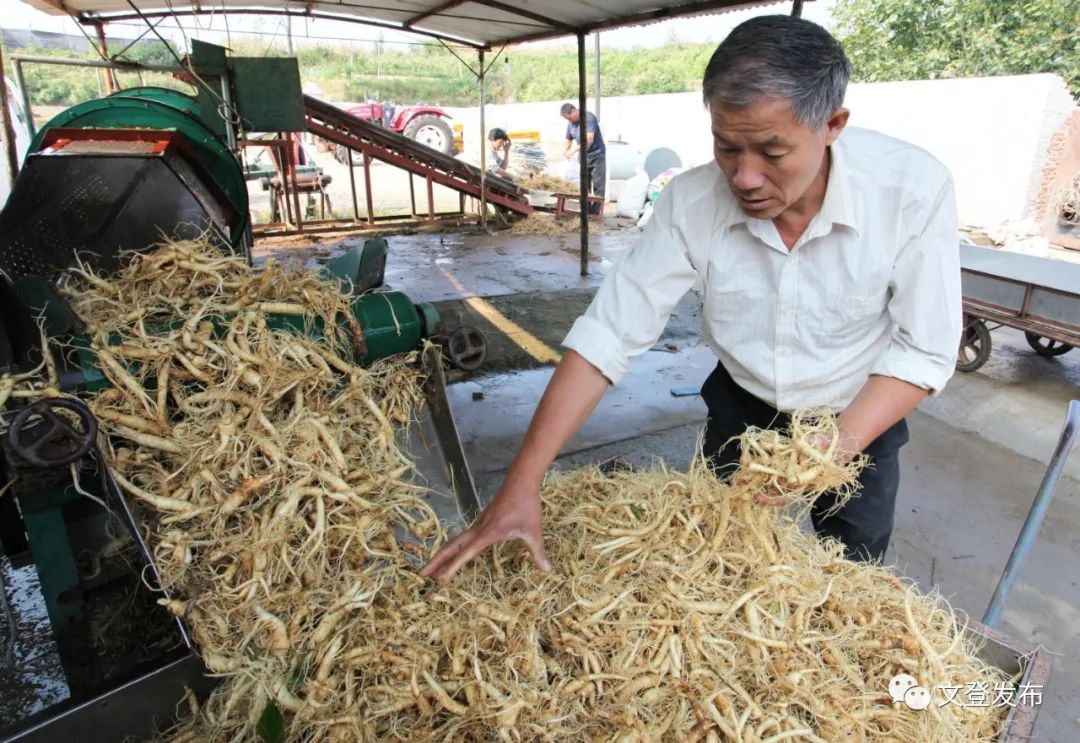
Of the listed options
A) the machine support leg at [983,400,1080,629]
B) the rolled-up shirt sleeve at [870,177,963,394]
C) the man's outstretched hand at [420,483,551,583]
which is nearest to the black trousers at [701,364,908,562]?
the machine support leg at [983,400,1080,629]

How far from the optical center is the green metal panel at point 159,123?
3439 millimetres

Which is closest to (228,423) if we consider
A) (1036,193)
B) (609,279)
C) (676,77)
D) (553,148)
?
(609,279)

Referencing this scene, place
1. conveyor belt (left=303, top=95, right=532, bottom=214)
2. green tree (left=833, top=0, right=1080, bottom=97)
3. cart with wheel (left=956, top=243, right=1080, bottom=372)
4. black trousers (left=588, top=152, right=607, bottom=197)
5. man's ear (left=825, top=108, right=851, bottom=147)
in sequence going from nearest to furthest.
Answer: man's ear (left=825, top=108, right=851, bottom=147), cart with wheel (left=956, top=243, right=1080, bottom=372), conveyor belt (left=303, top=95, right=532, bottom=214), black trousers (left=588, top=152, right=607, bottom=197), green tree (left=833, top=0, right=1080, bottom=97)

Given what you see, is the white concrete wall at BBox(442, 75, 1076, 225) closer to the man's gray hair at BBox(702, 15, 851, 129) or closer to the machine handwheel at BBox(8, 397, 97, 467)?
the man's gray hair at BBox(702, 15, 851, 129)

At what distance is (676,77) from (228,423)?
27092mm

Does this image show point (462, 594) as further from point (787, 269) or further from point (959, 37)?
point (959, 37)

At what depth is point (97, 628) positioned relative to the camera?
1956mm

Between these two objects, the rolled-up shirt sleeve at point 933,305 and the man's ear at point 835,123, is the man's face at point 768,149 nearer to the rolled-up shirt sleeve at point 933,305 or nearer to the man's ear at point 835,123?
the man's ear at point 835,123

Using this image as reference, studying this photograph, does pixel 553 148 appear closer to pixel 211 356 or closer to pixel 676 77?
pixel 676 77

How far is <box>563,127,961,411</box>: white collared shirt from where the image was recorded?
1.45m

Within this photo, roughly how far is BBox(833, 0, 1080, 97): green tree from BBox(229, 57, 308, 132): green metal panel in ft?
35.3

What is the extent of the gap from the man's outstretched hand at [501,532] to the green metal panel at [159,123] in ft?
8.34

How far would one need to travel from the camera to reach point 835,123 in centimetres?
134

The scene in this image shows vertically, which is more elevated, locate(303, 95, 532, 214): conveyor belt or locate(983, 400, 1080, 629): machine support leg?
locate(303, 95, 532, 214): conveyor belt
